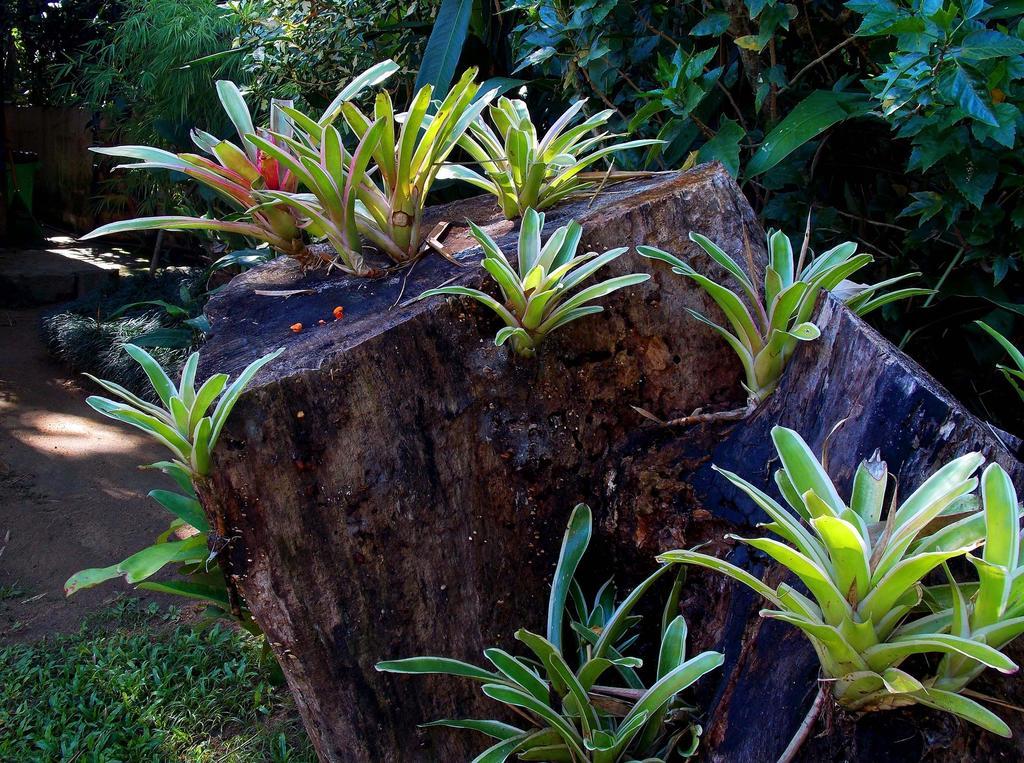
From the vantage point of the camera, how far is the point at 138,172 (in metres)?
6.64

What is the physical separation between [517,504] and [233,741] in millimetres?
1222

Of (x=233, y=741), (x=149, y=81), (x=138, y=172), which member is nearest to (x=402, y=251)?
(x=233, y=741)

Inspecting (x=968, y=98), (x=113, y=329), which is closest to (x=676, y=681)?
(x=968, y=98)

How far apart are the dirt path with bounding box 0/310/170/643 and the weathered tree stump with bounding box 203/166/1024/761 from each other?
188 cm

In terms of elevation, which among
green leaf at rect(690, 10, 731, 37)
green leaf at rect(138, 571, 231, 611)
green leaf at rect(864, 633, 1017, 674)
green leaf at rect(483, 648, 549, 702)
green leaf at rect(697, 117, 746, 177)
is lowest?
green leaf at rect(138, 571, 231, 611)

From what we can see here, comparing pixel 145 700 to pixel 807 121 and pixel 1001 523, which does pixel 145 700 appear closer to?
pixel 1001 523

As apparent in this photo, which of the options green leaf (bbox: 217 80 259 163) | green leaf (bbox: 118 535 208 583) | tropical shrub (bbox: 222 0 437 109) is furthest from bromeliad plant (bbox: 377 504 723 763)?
tropical shrub (bbox: 222 0 437 109)

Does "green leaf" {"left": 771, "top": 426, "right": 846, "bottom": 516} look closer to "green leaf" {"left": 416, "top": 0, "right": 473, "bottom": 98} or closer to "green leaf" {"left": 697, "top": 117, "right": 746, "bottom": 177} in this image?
"green leaf" {"left": 697, "top": 117, "right": 746, "bottom": 177}

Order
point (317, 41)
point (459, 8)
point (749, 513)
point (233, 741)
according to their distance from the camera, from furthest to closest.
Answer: point (317, 41), point (459, 8), point (233, 741), point (749, 513)

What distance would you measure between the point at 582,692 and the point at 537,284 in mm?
763

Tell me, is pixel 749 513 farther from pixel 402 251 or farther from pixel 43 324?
pixel 43 324

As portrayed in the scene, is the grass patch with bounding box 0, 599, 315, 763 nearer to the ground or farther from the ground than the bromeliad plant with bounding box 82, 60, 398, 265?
nearer to the ground

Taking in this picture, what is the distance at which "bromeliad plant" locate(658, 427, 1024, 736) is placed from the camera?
0.99 metres

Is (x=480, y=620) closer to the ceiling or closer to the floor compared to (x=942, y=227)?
closer to the floor
